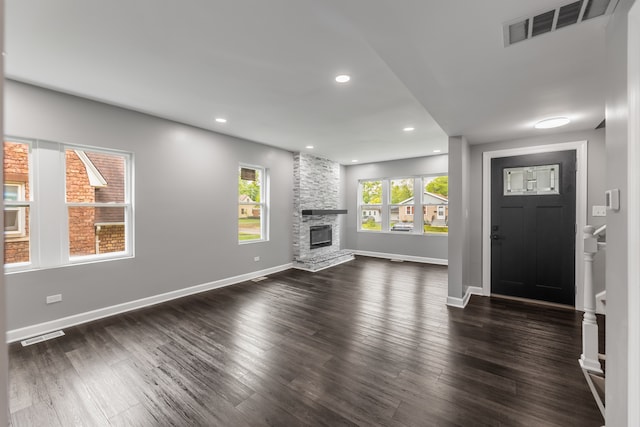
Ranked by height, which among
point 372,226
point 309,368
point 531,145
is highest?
point 531,145

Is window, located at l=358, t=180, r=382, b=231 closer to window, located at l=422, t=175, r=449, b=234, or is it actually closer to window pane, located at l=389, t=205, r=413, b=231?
window pane, located at l=389, t=205, r=413, b=231

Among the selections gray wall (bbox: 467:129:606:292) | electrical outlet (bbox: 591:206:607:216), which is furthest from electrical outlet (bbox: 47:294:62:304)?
electrical outlet (bbox: 591:206:607:216)

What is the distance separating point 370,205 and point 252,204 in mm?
3616

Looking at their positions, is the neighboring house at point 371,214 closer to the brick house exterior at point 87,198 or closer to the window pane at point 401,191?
the window pane at point 401,191

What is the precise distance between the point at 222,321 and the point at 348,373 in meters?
1.73

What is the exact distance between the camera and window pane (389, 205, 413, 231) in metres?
6.91

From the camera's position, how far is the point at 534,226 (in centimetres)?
384

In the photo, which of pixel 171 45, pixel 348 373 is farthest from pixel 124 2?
pixel 348 373

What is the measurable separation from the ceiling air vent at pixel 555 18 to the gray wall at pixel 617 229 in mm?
84

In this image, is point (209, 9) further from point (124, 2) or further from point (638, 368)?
point (638, 368)

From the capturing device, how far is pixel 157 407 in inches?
72.3

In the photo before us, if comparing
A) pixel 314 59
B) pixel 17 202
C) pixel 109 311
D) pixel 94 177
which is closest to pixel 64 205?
pixel 17 202

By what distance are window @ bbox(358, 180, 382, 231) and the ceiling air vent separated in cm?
580

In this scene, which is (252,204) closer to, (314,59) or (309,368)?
(314,59)
